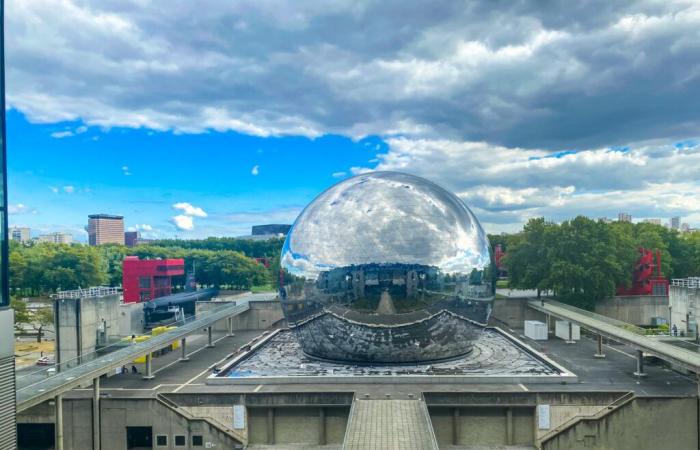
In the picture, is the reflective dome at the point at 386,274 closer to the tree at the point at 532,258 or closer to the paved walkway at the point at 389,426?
the paved walkway at the point at 389,426

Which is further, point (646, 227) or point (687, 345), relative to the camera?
point (646, 227)

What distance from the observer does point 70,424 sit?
21.2 meters

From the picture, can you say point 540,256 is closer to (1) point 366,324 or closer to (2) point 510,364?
(2) point 510,364

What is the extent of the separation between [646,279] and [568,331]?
56.8 ft

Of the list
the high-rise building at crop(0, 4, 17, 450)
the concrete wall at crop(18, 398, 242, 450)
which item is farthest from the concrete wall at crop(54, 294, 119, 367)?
the high-rise building at crop(0, 4, 17, 450)

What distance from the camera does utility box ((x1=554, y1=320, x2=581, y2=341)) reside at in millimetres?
32625

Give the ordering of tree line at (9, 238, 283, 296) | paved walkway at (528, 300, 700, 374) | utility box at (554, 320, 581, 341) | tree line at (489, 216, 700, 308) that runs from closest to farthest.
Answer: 1. paved walkway at (528, 300, 700, 374)
2. utility box at (554, 320, 581, 341)
3. tree line at (489, 216, 700, 308)
4. tree line at (9, 238, 283, 296)

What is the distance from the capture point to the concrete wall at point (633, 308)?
4022 centimetres

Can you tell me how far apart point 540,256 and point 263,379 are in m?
26.4

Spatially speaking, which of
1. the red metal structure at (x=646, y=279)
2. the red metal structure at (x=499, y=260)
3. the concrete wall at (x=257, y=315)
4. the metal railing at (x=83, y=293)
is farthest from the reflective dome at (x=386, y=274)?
the red metal structure at (x=646, y=279)

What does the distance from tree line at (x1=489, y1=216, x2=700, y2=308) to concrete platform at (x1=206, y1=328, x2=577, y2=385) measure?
12.0m

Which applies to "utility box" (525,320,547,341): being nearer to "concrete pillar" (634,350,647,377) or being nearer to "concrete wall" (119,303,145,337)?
"concrete pillar" (634,350,647,377)

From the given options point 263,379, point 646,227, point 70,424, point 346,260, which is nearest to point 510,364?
point 346,260

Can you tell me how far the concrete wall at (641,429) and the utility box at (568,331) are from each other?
11.8 meters
